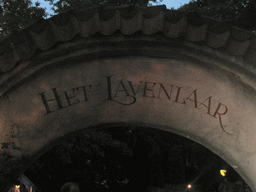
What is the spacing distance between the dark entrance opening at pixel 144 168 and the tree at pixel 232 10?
682 centimetres

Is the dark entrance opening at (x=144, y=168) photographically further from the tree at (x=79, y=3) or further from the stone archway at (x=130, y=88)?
the stone archway at (x=130, y=88)

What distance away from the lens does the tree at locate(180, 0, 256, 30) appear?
10.1m

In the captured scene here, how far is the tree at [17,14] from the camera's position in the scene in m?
11.6

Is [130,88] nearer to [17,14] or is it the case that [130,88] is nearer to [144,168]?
[17,14]

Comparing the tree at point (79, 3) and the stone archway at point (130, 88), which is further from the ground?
the tree at point (79, 3)

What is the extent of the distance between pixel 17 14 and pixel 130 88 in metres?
9.45

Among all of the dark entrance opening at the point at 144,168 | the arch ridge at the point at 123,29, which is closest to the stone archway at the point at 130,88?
the arch ridge at the point at 123,29

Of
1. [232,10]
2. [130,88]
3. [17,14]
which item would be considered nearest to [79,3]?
[17,14]

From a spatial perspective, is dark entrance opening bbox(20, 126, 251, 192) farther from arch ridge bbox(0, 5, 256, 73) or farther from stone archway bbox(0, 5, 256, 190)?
arch ridge bbox(0, 5, 256, 73)

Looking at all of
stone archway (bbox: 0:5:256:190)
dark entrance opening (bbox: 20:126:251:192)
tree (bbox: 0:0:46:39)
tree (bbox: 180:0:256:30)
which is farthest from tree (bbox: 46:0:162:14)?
stone archway (bbox: 0:5:256:190)

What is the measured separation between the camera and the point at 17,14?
490 inches

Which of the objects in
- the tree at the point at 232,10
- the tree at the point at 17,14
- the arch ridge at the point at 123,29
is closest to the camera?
the arch ridge at the point at 123,29

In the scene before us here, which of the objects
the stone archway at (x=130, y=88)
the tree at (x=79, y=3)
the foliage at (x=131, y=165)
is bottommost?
the stone archway at (x=130, y=88)

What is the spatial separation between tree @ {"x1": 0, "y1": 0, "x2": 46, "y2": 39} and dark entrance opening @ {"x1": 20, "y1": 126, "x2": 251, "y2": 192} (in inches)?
237
